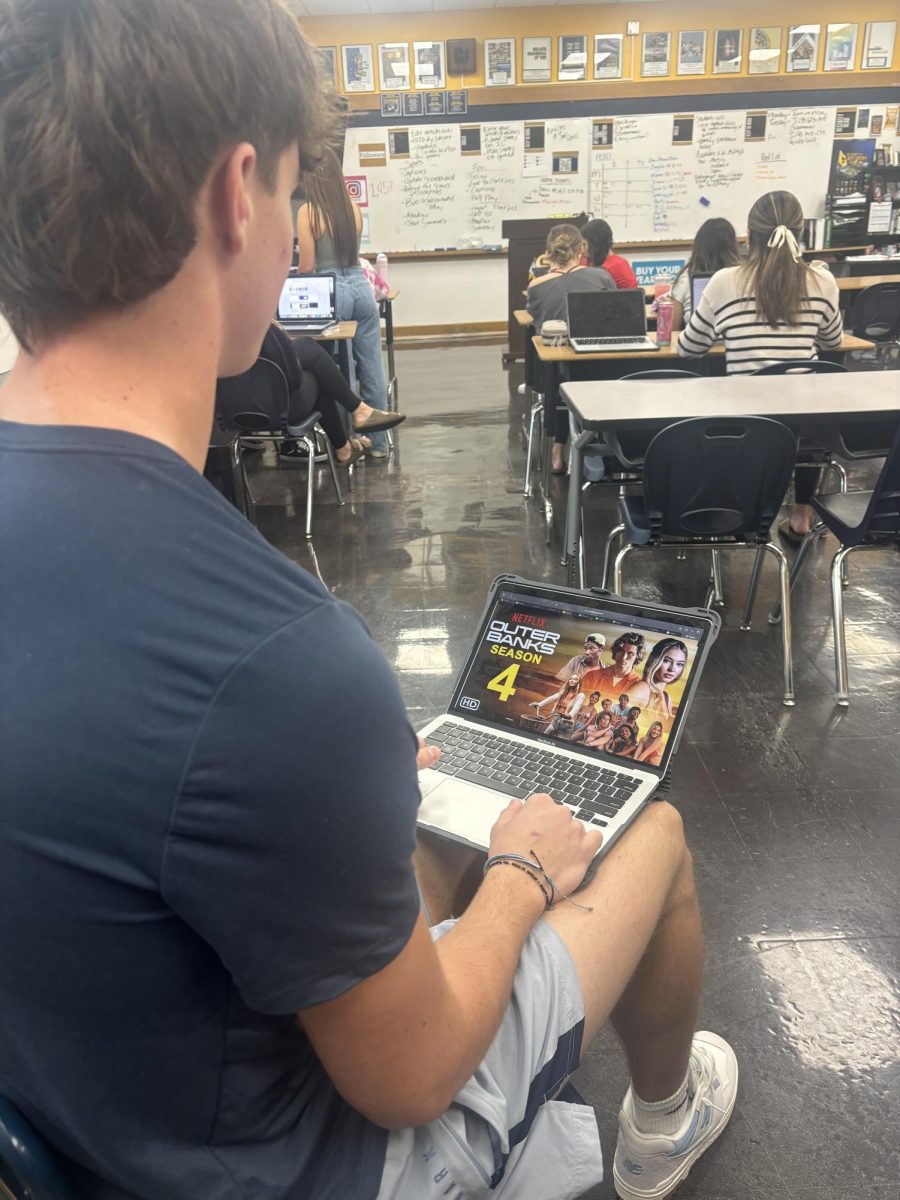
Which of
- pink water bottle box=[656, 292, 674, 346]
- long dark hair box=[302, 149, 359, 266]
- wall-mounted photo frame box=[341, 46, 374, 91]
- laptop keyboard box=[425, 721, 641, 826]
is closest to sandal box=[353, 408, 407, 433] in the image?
long dark hair box=[302, 149, 359, 266]

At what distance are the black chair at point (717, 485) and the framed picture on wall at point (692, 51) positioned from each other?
744cm

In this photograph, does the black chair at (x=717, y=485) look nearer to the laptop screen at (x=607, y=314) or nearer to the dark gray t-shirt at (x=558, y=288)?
the laptop screen at (x=607, y=314)

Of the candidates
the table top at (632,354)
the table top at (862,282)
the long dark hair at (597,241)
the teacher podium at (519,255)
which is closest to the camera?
the table top at (632,354)

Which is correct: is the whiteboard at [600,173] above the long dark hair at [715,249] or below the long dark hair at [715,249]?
above

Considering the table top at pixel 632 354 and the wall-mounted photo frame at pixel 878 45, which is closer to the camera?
the table top at pixel 632 354

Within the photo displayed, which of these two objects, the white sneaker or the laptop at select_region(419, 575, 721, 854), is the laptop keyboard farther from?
the white sneaker

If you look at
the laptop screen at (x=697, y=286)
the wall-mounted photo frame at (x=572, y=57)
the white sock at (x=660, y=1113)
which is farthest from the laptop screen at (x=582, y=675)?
the wall-mounted photo frame at (x=572, y=57)

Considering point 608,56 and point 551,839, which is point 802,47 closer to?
point 608,56

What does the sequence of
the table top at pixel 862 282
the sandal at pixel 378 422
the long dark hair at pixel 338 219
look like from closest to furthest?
the sandal at pixel 378 422 → the long dark hair at pixel 338 219 → the table top at pixel 862 282

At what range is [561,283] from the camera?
14.8 ft

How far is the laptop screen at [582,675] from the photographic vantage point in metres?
1.06

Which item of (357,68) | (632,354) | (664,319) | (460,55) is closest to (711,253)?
(664,319)

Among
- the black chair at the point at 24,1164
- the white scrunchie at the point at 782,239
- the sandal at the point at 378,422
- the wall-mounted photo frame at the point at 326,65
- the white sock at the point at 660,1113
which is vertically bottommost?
the white sock at the point at 660,1113

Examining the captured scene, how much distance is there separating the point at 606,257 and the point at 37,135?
5.49 m
